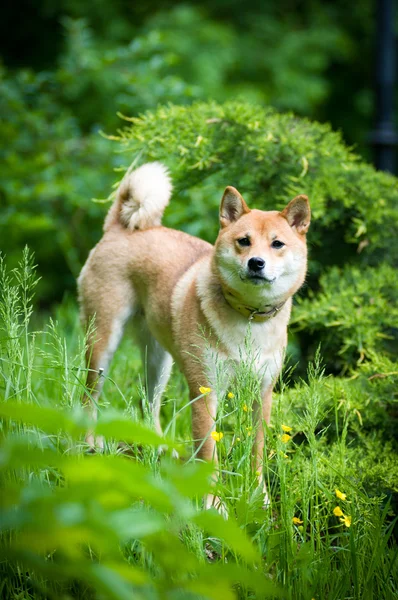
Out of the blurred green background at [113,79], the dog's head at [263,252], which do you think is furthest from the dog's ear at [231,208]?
the blurred green background at [113,79]

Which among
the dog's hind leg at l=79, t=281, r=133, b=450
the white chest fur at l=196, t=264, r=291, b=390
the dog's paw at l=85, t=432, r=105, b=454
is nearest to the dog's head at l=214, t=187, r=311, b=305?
the white chest fur at l=196, t=264, r=291, b=390

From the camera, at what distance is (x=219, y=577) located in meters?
0.87

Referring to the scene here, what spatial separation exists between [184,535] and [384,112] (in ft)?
12.5

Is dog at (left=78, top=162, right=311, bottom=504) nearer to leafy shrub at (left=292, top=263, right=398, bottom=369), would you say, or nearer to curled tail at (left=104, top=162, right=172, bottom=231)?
curled tail at (left=104, top=162, right=172, bottom=231)

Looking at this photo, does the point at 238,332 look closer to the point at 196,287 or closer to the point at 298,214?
the point at 196,287

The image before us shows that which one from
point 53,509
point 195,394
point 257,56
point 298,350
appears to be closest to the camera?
point 53,509

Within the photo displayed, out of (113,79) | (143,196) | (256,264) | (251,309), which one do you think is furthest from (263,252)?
(113,79)

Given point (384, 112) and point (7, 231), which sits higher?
point (384, 112)

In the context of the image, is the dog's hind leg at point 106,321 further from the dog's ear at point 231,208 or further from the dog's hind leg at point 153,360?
the dog's ear at point 231,208

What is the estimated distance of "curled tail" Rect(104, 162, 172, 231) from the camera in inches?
131

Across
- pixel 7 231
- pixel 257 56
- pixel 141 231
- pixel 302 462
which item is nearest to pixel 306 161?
pixel 141 231

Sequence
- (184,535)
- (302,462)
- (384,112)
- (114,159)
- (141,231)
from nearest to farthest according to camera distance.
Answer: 1. (184,535)
2. (302,462)
3. (141,231)
4. (384,112)
5. (114,159)

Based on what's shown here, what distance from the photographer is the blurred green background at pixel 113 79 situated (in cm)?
605

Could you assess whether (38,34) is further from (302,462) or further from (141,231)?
(302,462)
